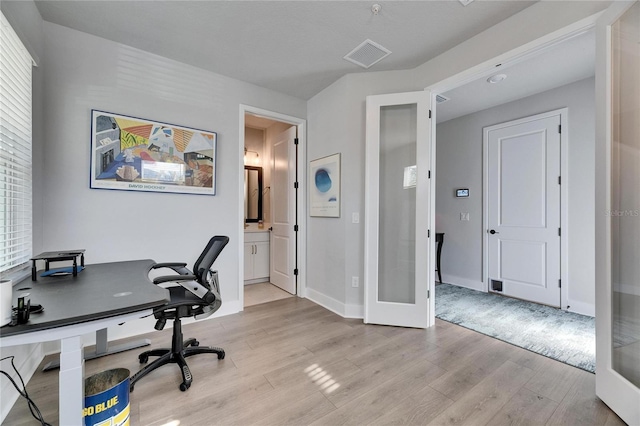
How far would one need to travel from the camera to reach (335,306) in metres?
3.19

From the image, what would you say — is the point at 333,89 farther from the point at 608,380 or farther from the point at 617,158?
the point at 608,380

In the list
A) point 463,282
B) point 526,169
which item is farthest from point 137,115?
point 463,282

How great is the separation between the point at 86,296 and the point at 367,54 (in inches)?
113

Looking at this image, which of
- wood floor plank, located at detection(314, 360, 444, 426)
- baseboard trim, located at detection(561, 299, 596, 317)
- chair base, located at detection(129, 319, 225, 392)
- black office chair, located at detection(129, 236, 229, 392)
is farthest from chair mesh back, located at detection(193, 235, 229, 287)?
baseboard trim, located at detection(561, 299, 596, 317)

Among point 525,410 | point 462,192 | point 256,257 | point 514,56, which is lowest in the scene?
point 525,410

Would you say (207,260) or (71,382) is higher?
(207,260)

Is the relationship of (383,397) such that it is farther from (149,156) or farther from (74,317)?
(149,156)

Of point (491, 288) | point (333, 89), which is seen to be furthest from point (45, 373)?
point (491, 288)

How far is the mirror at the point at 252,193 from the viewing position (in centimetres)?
476

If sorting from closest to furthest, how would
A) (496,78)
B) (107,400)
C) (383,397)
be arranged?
1. (107,400)
2. (383,397)
3. (496,78)

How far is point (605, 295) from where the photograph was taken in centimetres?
162

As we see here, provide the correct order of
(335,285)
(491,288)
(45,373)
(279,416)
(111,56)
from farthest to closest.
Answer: (491,288)
(335,285)
(111,56)
(45,373)
(279,416)

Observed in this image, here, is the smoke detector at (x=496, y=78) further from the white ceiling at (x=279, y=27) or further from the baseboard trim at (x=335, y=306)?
the baseboard trim at (x=335, y=306)

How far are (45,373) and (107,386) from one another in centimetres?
106
